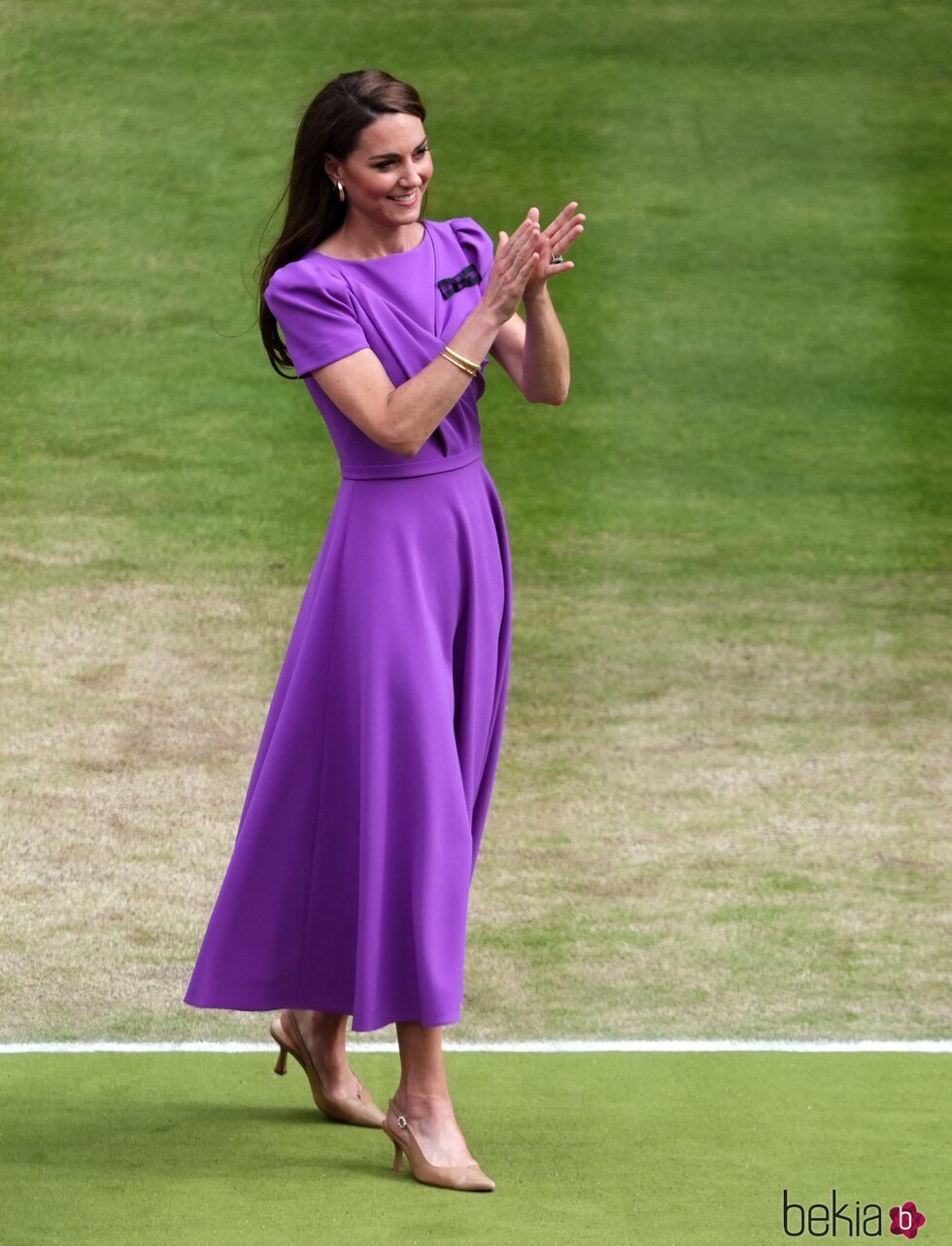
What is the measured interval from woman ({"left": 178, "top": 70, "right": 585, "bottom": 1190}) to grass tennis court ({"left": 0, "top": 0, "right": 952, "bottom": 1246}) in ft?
0.83

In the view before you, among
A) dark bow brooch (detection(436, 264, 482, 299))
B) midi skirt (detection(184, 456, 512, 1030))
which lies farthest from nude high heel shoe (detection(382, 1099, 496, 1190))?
dark bow brooch (detection(436, 264, 482, 299))

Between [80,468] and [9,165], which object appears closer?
[80,468]

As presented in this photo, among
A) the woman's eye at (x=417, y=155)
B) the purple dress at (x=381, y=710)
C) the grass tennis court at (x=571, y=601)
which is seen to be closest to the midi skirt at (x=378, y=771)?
the purple dress at (x=381, y=710)

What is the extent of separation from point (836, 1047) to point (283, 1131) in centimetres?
90

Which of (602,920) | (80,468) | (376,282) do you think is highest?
(376,282)

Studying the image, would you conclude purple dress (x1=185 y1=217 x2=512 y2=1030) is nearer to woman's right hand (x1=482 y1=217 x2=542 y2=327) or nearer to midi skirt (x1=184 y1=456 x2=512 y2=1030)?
midi skirt (x1=184 y1=456 x2=512 y2=1030)

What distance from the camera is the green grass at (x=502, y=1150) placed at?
2482mm

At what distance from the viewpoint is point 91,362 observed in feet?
25.9

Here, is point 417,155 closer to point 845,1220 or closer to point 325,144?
point 325,144

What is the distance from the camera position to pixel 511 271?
250cm

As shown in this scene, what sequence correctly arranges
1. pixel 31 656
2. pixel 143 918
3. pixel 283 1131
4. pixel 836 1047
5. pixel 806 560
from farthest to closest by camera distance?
pixel 806 560 → pixel 31 656 → pixel 143 918 → pixel 836 1047 → pixel 283 1131

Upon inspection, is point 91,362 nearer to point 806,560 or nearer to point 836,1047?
point 806,560

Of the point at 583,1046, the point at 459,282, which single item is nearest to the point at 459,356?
the point at 459,282

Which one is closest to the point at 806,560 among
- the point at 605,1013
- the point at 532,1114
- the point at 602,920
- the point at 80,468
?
the point at 80,468
